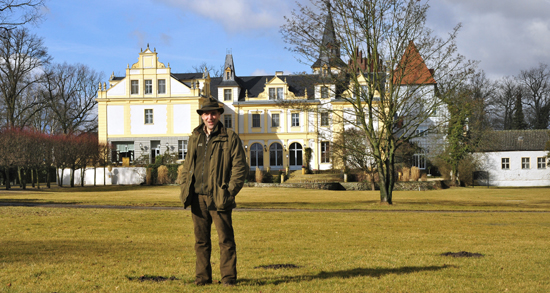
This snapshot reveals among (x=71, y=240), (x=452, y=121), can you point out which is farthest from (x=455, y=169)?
(x=71, y=240)

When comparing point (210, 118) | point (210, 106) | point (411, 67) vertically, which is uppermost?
point (411, 67)

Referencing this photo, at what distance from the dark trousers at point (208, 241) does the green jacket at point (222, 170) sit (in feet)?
0.38

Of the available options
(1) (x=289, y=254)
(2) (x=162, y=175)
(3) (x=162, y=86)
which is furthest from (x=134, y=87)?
(1) (x=289, y=254)

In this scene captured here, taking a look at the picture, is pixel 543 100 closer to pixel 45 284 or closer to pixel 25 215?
pixel 25 215

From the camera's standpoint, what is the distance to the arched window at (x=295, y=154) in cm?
5625

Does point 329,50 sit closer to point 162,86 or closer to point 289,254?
point 289,254

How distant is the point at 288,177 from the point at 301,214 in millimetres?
30757

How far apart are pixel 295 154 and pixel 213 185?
165ft

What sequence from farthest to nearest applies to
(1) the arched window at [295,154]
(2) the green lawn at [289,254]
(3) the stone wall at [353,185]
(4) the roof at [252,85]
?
(4) the roof at [252,85]
(1) the arched window at [295,154]
(3) the stone wall at [353,185]
(2) the green lawn at [289,254]

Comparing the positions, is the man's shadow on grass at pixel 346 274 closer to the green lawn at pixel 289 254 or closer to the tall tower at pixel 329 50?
the green lawn at pixel 289 254

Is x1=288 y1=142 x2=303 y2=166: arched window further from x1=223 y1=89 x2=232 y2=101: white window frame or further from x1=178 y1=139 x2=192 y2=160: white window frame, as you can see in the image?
x1=178 y1=139 x2=192 y2=160: white window frame

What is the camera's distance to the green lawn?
6.06m

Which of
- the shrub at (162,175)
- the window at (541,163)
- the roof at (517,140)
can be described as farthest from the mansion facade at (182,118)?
the window at (541,163)

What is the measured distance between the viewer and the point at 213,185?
236 inches
